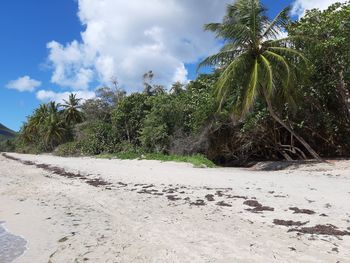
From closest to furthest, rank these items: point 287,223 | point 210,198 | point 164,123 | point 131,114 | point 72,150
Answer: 1. point 287,223
2. point 210,198
3. point 164,123
4. point 131,114
5. point 72,150

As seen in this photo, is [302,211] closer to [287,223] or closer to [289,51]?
[287,223]

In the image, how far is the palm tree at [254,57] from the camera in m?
15.6

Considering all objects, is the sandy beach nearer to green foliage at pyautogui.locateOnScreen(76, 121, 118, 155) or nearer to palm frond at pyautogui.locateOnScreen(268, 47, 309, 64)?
palm frond at pyautogui.locateOnScreen(268, 47, 309, 64)

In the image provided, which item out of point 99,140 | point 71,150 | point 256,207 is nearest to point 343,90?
point 256,207

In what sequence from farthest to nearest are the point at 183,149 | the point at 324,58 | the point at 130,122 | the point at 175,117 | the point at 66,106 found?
1. the point at 66,106
2. the point at 130,122
3. the point at 175,117
4. the point at 183,149
5. the point at 324,58

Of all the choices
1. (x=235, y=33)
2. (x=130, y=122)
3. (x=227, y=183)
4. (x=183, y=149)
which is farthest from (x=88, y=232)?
(x=130, y=122)

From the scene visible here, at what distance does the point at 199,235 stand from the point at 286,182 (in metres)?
6.37

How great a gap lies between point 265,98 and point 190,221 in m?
11.3

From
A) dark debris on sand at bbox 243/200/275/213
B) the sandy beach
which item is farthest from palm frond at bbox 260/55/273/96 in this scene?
dark debris on sand at bbox 243/200/275/213

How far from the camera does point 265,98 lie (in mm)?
17391

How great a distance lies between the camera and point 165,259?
17.1 ft

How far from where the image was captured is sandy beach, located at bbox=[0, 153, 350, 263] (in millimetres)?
5461

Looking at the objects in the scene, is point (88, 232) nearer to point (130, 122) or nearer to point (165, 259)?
point (165, 259)

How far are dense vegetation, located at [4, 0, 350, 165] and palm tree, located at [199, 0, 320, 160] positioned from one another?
4cm
